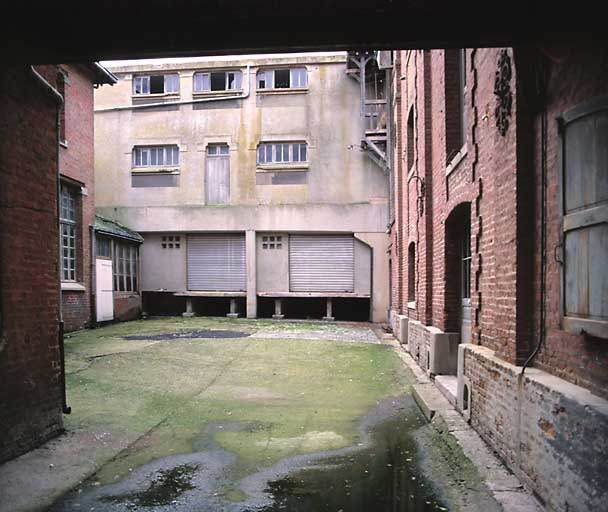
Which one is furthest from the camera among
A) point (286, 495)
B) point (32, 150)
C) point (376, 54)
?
point (376, 54)

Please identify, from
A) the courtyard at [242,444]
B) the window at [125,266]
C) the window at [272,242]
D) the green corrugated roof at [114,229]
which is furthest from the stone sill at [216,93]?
the courtyard at [242,444]

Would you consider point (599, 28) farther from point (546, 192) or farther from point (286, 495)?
point (286, 495)

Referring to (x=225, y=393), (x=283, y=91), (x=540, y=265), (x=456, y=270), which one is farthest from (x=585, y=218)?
(x=283, y=91)

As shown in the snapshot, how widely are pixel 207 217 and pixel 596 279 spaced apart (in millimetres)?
18938

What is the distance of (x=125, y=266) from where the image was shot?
2003cm

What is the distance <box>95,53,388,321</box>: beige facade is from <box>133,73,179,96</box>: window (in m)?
0.05

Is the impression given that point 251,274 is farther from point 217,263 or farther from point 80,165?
point 80,165

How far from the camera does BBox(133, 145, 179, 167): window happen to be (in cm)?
2197

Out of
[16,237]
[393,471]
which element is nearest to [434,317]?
[393,471]

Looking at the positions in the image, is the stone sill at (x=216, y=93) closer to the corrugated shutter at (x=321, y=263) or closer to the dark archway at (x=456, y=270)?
the corrugated shutter at (x=321, y=263)

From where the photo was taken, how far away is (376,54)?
18.7 meters

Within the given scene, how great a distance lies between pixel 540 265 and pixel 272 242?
57.0ft

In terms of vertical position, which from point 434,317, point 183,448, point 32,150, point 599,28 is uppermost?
point 599,28

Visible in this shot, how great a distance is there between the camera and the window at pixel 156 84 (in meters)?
22.2
